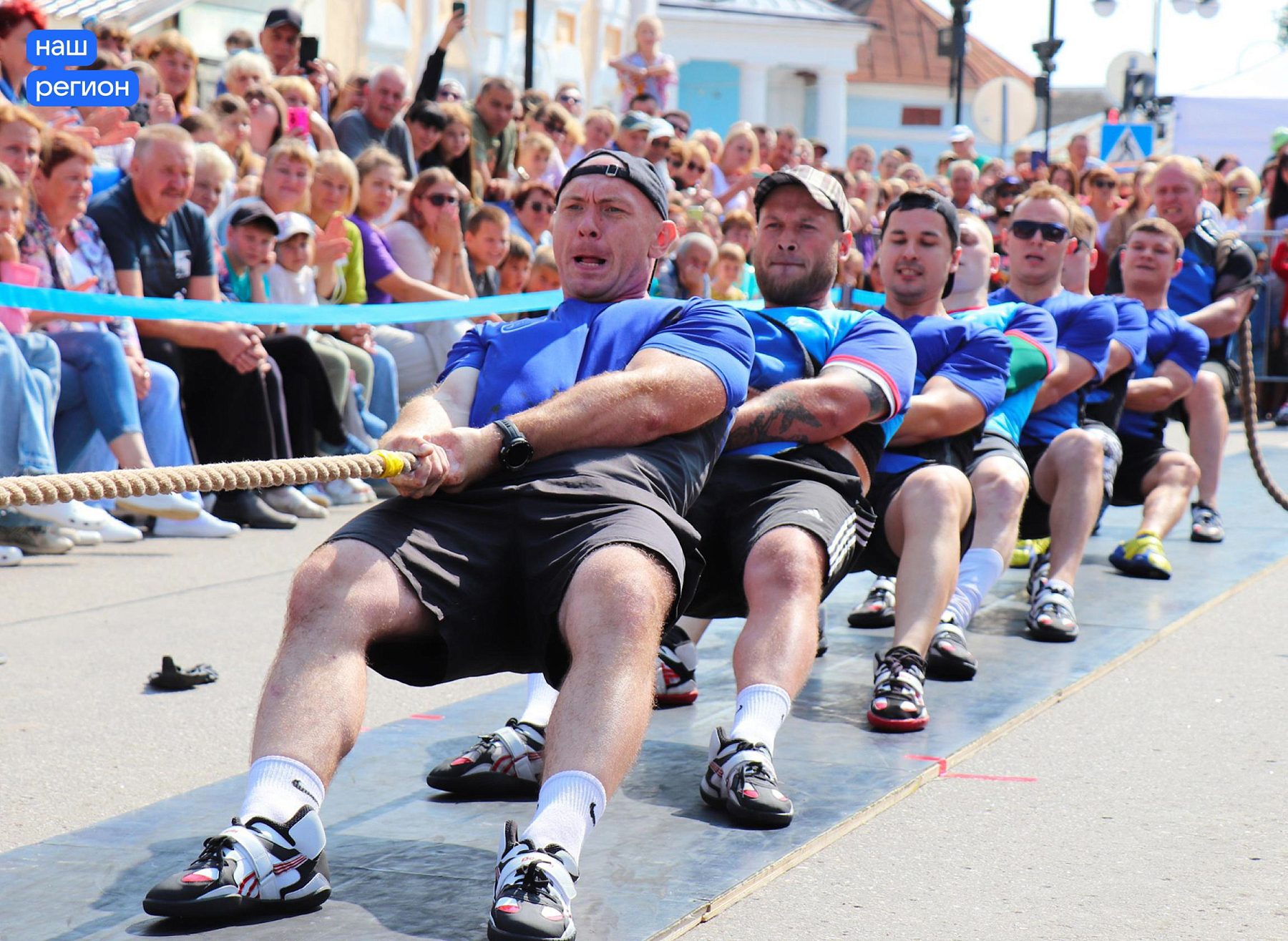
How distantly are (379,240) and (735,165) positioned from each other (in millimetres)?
4807

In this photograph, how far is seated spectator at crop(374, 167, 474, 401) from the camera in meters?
8.88

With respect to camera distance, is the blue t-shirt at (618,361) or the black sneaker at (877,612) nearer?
the blue t-shirt at (618,361)

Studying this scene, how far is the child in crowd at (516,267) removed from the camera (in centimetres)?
943

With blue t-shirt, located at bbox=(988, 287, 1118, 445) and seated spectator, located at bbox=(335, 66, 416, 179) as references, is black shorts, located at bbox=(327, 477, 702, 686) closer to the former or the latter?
blue t-shirt, located at bbox=(988, 287, 1118, 445)

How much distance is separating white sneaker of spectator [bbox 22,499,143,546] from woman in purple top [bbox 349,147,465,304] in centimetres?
240

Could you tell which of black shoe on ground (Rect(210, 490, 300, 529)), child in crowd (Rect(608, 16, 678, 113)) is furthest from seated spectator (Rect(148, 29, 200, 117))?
child in crowd (Rect(608, 16, 678, 113))

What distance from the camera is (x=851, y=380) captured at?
3926 mm

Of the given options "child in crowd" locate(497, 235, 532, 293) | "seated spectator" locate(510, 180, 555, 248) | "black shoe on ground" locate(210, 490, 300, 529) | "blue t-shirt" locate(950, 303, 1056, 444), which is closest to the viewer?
"blue t-shirt" locate(950, 303, 1056, 444)

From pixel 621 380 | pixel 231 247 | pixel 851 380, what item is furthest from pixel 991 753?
pixel 231 247

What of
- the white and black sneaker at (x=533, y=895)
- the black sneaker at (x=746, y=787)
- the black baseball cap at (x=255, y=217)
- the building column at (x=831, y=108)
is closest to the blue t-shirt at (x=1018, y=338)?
the black sneaker at (x=746, y=787)

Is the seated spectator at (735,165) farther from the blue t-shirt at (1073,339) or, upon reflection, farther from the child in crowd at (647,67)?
the blue t-shirt at (1073,339)

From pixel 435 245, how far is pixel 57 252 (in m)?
2.79

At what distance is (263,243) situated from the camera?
7.73 metres

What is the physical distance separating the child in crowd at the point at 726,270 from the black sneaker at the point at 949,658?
571 centimetres
